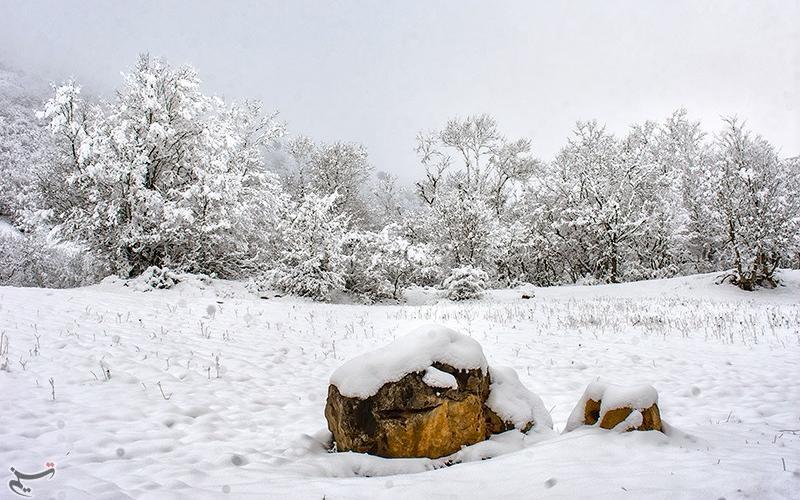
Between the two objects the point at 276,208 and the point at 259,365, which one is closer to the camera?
the point at 259,365

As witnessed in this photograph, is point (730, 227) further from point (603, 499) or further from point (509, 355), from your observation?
point (603, 499)

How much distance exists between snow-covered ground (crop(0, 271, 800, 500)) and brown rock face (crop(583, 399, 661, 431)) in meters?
0.14

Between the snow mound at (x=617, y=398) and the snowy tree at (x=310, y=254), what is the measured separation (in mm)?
17830

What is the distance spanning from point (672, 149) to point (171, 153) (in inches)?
1582

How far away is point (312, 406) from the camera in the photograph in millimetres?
5980

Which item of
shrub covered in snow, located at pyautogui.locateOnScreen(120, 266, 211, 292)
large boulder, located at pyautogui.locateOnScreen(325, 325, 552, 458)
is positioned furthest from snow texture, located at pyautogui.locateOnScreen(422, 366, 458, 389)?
shrub covered in snow, located at pyautogui.locateOnScreen(120, 266, 211, 292)

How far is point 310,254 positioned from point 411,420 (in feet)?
60.4

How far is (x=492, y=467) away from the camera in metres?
3.40

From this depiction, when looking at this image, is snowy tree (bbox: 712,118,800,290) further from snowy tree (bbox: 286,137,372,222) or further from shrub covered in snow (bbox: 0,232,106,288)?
shrub covered in snow (bbox: 0,232,106,288)

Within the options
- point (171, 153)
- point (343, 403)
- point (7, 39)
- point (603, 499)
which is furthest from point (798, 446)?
point (7, 39)

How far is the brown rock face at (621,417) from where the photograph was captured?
11.7ft

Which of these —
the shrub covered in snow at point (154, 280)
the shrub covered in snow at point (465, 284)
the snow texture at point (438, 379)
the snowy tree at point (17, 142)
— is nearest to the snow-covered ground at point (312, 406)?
the snow texture at point (438, 379)

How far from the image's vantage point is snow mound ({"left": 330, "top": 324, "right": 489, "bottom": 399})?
4059 millimetres

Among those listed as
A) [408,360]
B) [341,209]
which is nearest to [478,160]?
[341,209]
